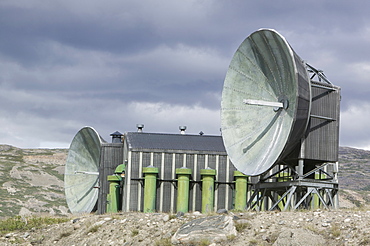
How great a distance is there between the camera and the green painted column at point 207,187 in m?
42.8

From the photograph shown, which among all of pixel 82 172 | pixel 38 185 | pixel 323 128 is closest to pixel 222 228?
pixel 323 128

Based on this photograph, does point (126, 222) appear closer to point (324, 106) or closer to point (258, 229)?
point (258, 229)

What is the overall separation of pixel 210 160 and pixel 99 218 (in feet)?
47.1

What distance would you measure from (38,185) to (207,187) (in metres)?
57.7

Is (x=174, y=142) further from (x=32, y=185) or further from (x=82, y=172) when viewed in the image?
(x=32, y=185)

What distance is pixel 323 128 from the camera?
30.9 metres

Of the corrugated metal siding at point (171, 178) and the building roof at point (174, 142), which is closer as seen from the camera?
the corrugated metal siding at point (171, 178)

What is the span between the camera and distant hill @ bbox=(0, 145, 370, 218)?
241 feet

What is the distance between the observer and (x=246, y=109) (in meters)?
32.2

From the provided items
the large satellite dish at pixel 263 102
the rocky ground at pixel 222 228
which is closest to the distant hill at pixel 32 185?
the rocky ground at pixel 222 228

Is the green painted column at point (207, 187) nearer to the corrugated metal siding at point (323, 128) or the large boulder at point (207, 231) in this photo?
the corrugated metal siding at point (323, 128)

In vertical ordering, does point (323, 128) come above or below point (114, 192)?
above

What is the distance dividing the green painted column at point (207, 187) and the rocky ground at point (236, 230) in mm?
11831

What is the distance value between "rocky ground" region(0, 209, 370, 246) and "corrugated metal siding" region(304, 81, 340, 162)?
471 cm
